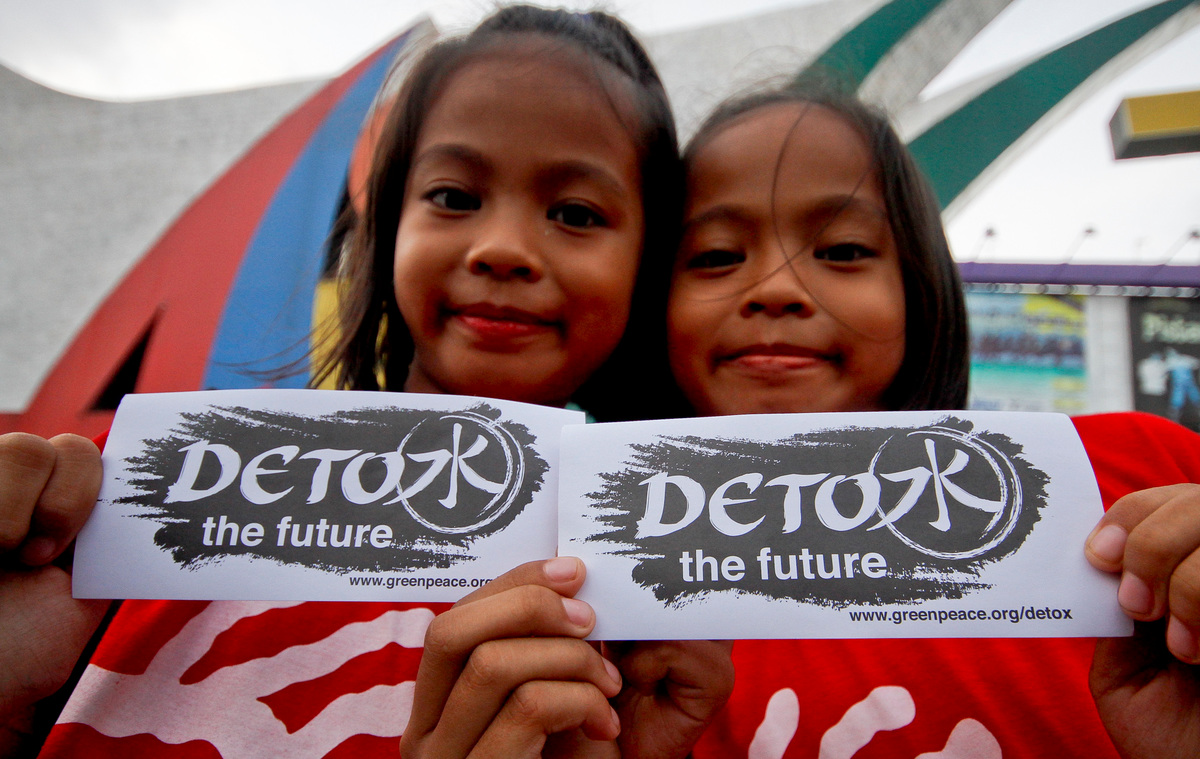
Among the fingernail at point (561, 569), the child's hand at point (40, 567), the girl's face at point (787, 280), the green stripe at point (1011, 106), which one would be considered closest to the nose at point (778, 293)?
the girl's face at point (787, 280)

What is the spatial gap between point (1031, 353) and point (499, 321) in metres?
6.58

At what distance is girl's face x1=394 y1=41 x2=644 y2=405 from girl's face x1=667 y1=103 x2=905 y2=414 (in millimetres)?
140

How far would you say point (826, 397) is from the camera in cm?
100

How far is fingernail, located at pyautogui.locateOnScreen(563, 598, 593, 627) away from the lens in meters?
0.53

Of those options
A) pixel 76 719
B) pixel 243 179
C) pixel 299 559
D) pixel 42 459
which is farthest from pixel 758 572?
pixel 243 179

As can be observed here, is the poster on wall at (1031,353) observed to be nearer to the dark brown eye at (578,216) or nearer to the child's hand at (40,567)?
the dark brown eye at (578,216)

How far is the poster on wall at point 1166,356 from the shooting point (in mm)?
5566

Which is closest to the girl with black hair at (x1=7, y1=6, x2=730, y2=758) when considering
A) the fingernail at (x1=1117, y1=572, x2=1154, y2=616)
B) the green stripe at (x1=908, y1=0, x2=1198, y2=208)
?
the fingernail at (x1=1117, y1=572, x2=1154, y2=616)

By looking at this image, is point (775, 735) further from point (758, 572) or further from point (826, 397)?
point (826, 397)

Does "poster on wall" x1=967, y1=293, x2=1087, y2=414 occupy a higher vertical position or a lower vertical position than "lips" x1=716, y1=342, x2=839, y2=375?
higher

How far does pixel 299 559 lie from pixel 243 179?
18.4 feet

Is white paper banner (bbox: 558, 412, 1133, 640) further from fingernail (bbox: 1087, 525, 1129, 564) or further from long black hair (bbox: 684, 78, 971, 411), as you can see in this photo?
long black hair (bbox: 684, 78, 971, 411)

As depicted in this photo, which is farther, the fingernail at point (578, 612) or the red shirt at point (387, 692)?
the red shirt at point (387, 692)

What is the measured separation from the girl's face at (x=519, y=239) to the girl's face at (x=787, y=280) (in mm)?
140
